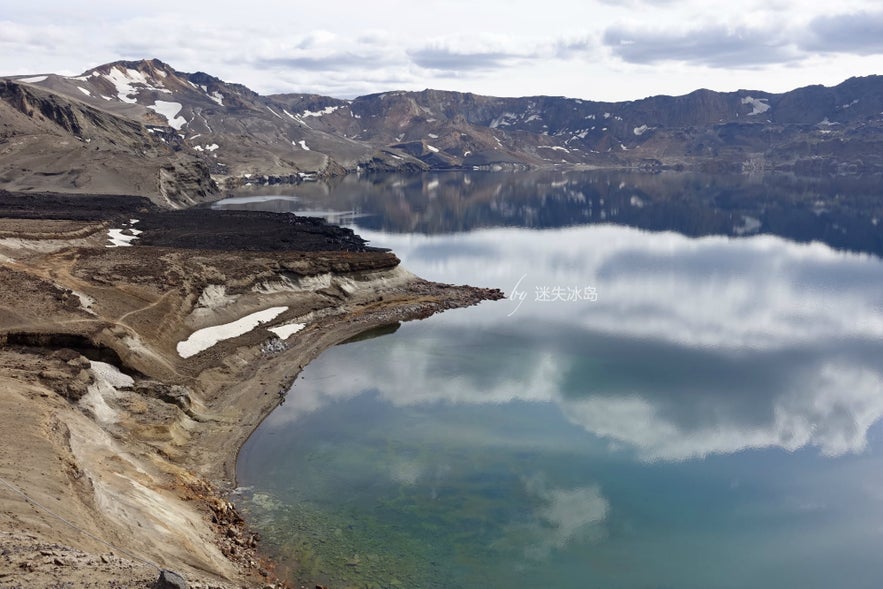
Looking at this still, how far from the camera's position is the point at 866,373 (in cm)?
5053

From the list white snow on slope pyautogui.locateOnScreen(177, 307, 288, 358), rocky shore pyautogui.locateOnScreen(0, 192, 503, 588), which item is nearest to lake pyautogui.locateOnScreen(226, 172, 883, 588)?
rocky shore pyautogui.locateOnScreen(0, 192, 503, 588)

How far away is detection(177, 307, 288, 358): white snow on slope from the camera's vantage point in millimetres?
49525

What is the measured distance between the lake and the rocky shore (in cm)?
271

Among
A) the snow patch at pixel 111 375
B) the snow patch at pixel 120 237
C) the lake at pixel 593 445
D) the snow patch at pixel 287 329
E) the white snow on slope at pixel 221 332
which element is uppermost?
the snow patch at pixel 120 237

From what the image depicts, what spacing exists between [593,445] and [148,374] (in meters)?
27.6

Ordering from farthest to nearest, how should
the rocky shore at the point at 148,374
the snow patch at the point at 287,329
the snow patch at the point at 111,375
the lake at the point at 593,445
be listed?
the snow patch at the point at 287,329 → the snow patch at the point at 111,375 → the lake at the point at 593,445 → the rocky shore at the point at 148,374

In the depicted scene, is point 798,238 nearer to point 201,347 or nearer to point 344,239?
point 344,239

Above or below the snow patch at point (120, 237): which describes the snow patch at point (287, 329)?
below

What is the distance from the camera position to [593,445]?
125ft

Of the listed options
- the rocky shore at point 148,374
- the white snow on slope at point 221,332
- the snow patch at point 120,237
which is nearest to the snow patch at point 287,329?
the rocky shore at point 148,374

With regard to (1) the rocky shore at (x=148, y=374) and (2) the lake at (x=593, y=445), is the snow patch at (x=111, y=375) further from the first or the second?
(2) the lake at (x=593, y=445)

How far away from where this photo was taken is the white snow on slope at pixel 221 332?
162 ft

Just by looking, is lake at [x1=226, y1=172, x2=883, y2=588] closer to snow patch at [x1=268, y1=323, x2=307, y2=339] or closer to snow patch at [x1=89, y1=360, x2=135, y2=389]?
snow patch at [x1=268, y1=323, x2=307, y2=339]

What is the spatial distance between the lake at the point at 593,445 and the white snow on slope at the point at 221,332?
24.6 feet
